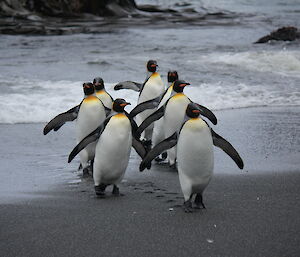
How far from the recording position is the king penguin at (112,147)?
4648 mm

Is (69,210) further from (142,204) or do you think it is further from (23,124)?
(23,124)

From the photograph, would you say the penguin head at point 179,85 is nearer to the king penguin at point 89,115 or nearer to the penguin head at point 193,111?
the king penguin at point 89,115

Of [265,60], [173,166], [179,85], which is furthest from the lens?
[265,60]

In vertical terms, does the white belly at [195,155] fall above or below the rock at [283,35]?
above

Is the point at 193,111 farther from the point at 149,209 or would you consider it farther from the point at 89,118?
the point at 89,118

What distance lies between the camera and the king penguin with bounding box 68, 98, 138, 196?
15.3 ft

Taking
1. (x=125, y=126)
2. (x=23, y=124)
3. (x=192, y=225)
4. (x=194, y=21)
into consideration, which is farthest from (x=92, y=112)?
(x=194, y=21)

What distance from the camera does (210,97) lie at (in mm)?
9508

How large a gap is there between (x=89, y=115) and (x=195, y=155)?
137 cm

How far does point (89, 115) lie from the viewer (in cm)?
529

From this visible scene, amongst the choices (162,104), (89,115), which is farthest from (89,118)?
(162,104)

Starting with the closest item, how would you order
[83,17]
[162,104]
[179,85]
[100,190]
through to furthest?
A: [100,190]
[179,85]
[162,104]
[83,17]

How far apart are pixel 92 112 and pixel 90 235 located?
176 cm

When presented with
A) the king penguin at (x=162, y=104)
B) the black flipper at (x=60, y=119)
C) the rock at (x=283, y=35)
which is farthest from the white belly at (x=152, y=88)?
the rock at (x=283, y=35)
